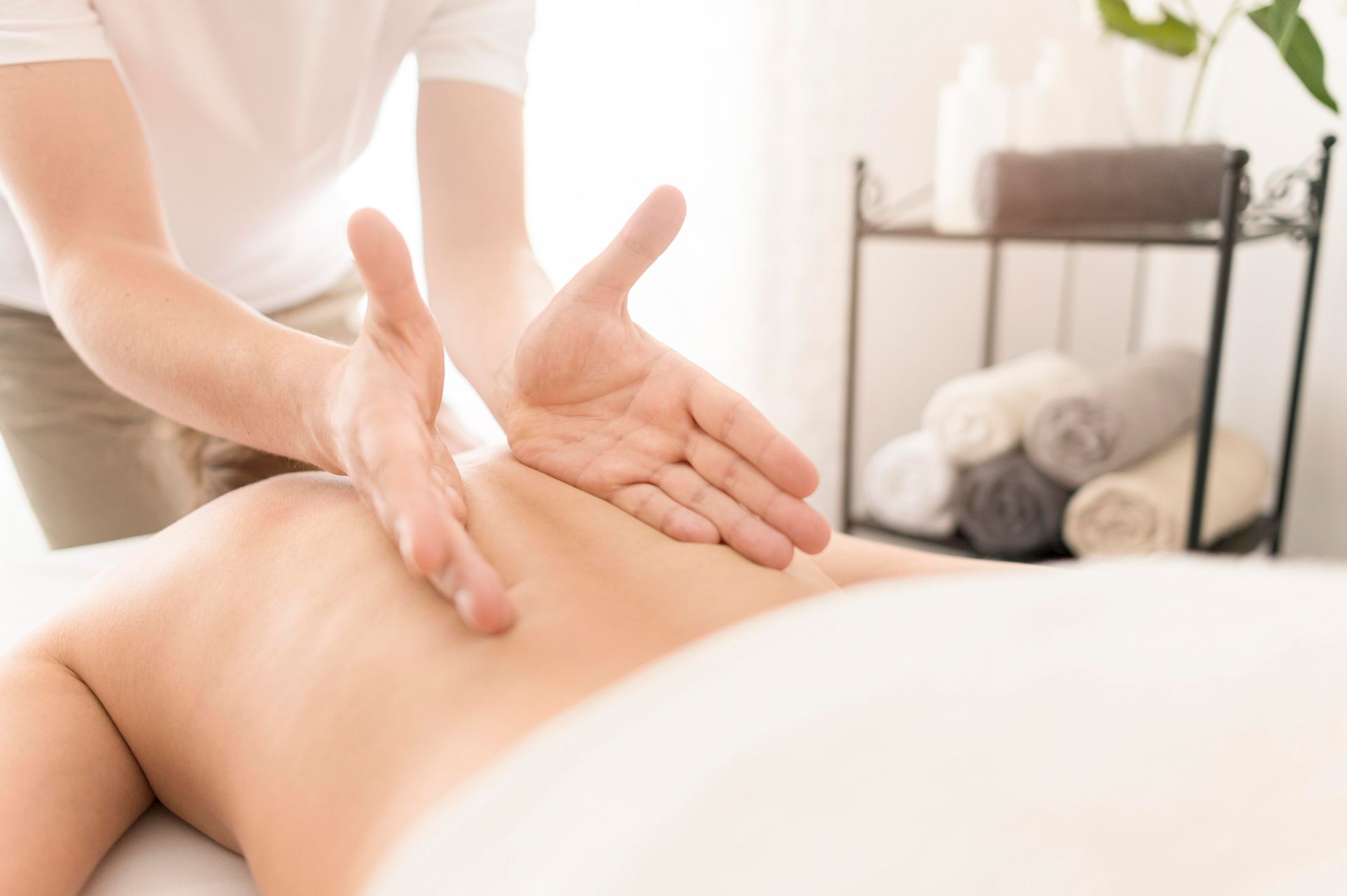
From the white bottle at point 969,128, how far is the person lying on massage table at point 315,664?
1.14 m

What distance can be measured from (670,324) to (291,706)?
134 centimetres

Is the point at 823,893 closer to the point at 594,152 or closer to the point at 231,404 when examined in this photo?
the point at 231,404

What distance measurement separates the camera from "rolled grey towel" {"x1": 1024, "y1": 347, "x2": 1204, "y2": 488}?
62.1 inches

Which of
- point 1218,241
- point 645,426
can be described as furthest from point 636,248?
point 1218,241

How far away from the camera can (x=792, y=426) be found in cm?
200

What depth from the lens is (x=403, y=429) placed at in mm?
598

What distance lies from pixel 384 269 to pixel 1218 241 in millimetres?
1197

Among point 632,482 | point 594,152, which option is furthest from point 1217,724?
point 594,152

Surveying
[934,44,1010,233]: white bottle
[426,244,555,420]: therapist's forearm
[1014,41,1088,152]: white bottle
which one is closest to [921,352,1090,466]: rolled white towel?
[934,44,1010,233]: white bottle

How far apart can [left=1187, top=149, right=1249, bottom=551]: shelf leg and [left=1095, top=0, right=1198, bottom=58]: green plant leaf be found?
23cm

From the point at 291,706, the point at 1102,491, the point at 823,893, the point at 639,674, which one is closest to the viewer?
the point at 823,893

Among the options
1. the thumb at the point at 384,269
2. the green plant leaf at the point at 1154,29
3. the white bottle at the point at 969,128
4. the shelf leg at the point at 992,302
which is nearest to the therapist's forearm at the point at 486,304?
the thumb at the point at 384,269

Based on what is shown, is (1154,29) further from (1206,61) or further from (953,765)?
(953,765)

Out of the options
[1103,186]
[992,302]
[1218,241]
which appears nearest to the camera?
[1218,241]
